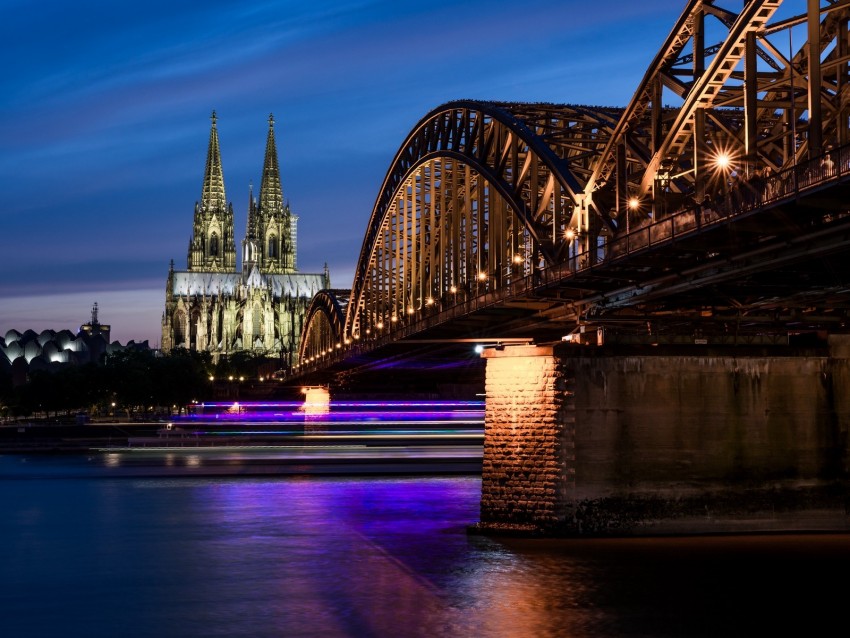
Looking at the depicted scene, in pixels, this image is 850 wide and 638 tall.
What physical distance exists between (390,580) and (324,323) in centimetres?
12017

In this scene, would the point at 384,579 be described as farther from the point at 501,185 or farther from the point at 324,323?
→ the point at 324,323

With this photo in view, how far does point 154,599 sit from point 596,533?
45.4 ft

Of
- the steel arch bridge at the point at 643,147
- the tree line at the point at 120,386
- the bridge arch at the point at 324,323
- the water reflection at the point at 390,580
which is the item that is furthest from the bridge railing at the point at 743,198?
the tree line at the point at 120,386

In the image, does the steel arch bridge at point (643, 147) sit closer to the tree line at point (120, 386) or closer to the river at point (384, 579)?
the river at point (384, 579)

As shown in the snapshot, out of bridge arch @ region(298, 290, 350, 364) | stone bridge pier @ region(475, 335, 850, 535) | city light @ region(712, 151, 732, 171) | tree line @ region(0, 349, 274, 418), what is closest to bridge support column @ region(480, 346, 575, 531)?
stone bridge pier @ region(475, 335, 850, 535)

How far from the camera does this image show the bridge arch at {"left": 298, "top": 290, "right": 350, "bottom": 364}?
13985 cm

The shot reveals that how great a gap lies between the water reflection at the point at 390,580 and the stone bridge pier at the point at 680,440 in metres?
0.98

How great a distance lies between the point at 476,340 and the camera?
61781mm

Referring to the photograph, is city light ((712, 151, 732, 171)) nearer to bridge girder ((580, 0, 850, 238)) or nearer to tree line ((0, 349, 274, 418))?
bridge girder ((580, 0, 850, 238))

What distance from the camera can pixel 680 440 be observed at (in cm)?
4147

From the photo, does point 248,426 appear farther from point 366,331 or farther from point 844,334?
point 844,334

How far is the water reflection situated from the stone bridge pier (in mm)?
980

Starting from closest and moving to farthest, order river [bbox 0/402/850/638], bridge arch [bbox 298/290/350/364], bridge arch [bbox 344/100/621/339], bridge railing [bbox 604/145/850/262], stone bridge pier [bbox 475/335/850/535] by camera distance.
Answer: bridge railing [bbox 604/145/850/262] → river [bbox 0/402/850/638] → stone bridge pier [bbox 475/335/850/535] → bridge arch [bbox 344/100/621/339] → bridge arch [bbox 298/290/350/364]

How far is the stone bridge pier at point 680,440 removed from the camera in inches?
1618
